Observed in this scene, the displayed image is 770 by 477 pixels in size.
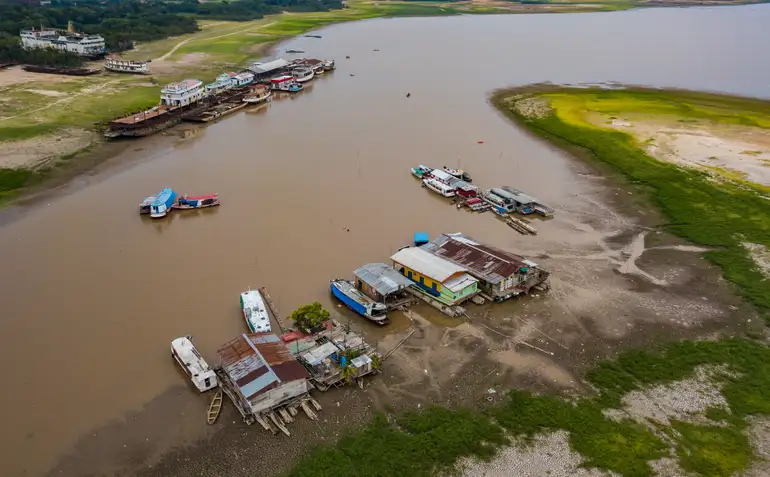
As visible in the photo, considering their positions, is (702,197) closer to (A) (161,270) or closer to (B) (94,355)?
(A) (161,270)

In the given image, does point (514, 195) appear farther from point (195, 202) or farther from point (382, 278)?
point (195, 202)

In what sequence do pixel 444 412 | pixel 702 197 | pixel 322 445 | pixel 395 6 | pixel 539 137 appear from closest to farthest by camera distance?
pixel 322 445
pixel 444 412
pixel 702 197
pixel 539 137
pixel 395 6

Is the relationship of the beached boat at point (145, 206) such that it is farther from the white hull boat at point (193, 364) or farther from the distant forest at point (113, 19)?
the distant forest at point (113, 19)

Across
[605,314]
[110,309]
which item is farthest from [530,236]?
[110,309]

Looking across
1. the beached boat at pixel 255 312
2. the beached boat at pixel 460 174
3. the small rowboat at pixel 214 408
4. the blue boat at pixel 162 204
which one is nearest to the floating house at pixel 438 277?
the beached boat at pixel 255 312

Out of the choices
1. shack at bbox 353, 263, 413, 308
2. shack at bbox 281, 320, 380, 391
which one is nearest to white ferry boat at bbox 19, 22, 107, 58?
shack at bbox 353, 263, 413, 308

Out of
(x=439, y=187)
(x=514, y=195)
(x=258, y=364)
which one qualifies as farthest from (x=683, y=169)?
(x=258, y=364)

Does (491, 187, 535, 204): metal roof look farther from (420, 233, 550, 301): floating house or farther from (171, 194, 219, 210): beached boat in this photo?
(171, 194, 219, 210): beached boat
